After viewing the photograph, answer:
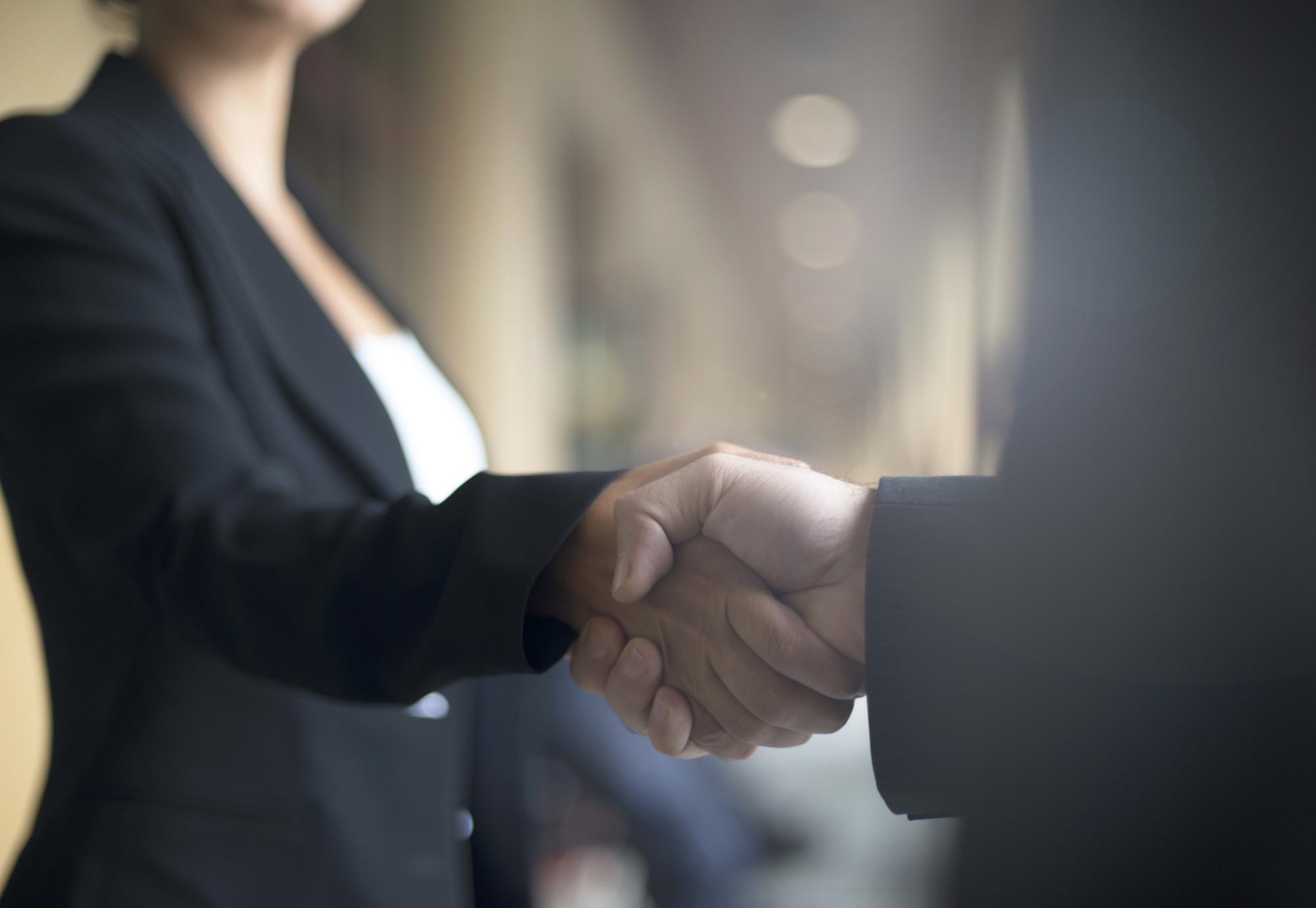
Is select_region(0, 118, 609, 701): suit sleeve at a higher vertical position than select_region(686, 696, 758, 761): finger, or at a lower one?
higher

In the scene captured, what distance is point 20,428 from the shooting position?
0.44 m

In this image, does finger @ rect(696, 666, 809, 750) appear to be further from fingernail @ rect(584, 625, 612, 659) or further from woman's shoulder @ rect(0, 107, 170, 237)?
woman's shoulder @ rect(0, 107, 170, 237)

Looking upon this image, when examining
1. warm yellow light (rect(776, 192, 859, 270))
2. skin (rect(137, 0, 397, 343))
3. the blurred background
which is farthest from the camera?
warm yellow light (rect(776, 192, 859, 270))

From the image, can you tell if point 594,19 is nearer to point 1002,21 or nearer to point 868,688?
point 1002,21

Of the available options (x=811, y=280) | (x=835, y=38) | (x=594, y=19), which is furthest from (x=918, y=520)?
(x=811, y=280)

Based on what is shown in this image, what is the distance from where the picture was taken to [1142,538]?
30 cm

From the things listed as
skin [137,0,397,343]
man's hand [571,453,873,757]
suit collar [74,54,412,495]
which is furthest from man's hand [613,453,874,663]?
skin [137,0,397,343]

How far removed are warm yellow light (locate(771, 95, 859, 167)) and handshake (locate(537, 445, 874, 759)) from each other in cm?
336

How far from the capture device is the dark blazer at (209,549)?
0.38 m

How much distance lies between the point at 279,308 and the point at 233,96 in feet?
0.74

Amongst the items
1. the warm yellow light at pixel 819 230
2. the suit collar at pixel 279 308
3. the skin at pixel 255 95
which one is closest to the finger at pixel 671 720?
the suit collar at pixel 279 308

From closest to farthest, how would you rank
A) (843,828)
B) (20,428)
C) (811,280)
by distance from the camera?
(20,428) → (843,828) → (811,280)

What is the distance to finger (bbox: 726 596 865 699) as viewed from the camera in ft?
1.20

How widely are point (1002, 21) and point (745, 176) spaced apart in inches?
76.0
